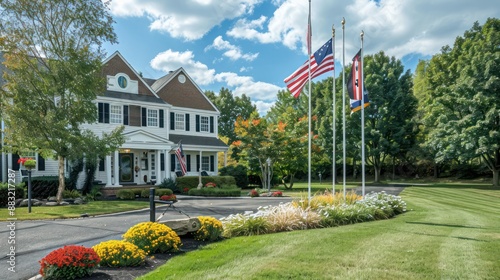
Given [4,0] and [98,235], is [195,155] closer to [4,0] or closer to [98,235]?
[4,0]

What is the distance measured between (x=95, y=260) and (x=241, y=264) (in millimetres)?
2109

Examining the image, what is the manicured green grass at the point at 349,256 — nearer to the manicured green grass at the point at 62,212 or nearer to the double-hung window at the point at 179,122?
the manicured green grass at the point at 62,212

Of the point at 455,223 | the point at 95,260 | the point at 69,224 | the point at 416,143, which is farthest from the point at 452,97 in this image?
the point at 95,260

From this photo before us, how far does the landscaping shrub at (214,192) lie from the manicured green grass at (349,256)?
1499 cm

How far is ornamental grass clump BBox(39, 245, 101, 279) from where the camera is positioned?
509cm

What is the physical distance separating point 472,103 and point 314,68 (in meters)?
26.1

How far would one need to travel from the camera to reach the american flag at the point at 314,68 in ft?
39.6

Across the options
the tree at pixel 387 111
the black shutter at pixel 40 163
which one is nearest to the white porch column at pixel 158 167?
the black shutter at pixel 40 163

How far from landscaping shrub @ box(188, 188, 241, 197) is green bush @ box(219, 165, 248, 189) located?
8068 millimetres

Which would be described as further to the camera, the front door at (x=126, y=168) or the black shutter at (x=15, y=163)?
the front door at (x=126, y=168)

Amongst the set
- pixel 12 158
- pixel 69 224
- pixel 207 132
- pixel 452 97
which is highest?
pixel 452 97

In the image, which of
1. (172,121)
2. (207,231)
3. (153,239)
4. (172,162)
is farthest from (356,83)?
(172,121)

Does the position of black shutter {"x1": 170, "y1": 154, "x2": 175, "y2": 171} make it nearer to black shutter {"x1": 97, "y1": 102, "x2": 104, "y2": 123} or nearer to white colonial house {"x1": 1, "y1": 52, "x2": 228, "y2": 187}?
white colonial house {"x1": 1, "y1": 52, "x2": 228, "y2": 187}

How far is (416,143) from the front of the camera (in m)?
42.8
